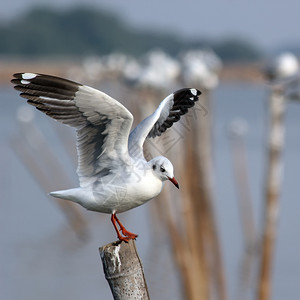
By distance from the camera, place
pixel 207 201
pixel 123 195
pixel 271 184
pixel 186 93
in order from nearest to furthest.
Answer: pixel 123 195 → pixel 186 93 → pixel 271 184 → pixel 207 201

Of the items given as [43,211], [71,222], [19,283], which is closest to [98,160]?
[19,283]

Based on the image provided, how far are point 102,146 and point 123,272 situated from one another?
70 centimetres

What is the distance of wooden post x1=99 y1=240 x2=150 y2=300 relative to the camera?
4.29m

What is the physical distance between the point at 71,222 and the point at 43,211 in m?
2.00

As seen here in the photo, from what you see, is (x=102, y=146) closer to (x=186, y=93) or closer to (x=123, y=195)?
(x=123, y=195)

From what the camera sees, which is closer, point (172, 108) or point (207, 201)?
point (172, 108)

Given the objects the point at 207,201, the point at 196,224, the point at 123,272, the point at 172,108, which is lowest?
A: the point at 196,224

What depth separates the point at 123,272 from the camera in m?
4.29

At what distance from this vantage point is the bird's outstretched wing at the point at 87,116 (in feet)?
14.4

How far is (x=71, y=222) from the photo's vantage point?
17.1m

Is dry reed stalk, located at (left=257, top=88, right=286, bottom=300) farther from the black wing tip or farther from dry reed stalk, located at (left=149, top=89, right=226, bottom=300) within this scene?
the black wing tip

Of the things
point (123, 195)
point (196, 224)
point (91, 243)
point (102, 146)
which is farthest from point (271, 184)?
point (91, 243)

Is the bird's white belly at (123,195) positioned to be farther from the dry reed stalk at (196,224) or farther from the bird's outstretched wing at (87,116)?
the dry reed stalk at (196,224)

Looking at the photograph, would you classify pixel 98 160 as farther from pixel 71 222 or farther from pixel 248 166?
pixel 248 166
